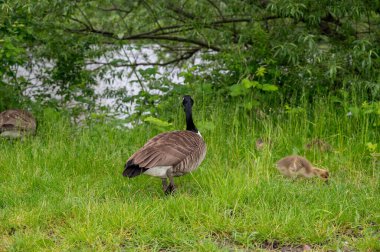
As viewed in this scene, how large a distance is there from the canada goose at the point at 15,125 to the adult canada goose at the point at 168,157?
2.70 meters

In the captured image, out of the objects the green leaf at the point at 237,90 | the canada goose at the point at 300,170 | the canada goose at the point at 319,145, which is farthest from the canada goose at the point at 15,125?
the canada goose at the point at 319,145

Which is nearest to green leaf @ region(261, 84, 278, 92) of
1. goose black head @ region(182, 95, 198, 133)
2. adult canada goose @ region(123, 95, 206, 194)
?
goose black head @ region(182, 95, 198, 133)

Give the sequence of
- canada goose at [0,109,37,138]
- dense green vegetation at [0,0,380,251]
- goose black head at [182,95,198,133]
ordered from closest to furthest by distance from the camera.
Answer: dense green vegetation at [0,0,380,251] < goose black head at [182,95,198,133] < canada goose at [0,109,37,138]

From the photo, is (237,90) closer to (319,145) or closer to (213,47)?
(319,145)

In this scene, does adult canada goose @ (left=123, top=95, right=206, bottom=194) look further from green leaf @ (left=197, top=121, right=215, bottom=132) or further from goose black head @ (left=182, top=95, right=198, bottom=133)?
green leaf @ (left=197, top=121, right=215, bottom=132)

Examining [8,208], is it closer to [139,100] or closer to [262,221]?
[262,221]

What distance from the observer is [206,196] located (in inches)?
229

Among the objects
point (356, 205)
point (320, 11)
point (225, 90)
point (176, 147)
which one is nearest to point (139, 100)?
point (225, 90)

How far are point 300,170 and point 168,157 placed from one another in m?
1.56

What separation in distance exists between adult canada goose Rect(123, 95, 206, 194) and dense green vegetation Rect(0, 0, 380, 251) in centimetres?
24

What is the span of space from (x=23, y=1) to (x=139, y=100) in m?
2.27

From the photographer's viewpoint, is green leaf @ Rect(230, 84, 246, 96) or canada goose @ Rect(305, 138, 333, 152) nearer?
canada goose @ Rect(305, 138, 333, 152)

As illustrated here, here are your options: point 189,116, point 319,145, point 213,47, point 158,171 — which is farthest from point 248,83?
point 158,171

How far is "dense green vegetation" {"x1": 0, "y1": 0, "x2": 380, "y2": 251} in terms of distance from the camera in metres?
5.28
